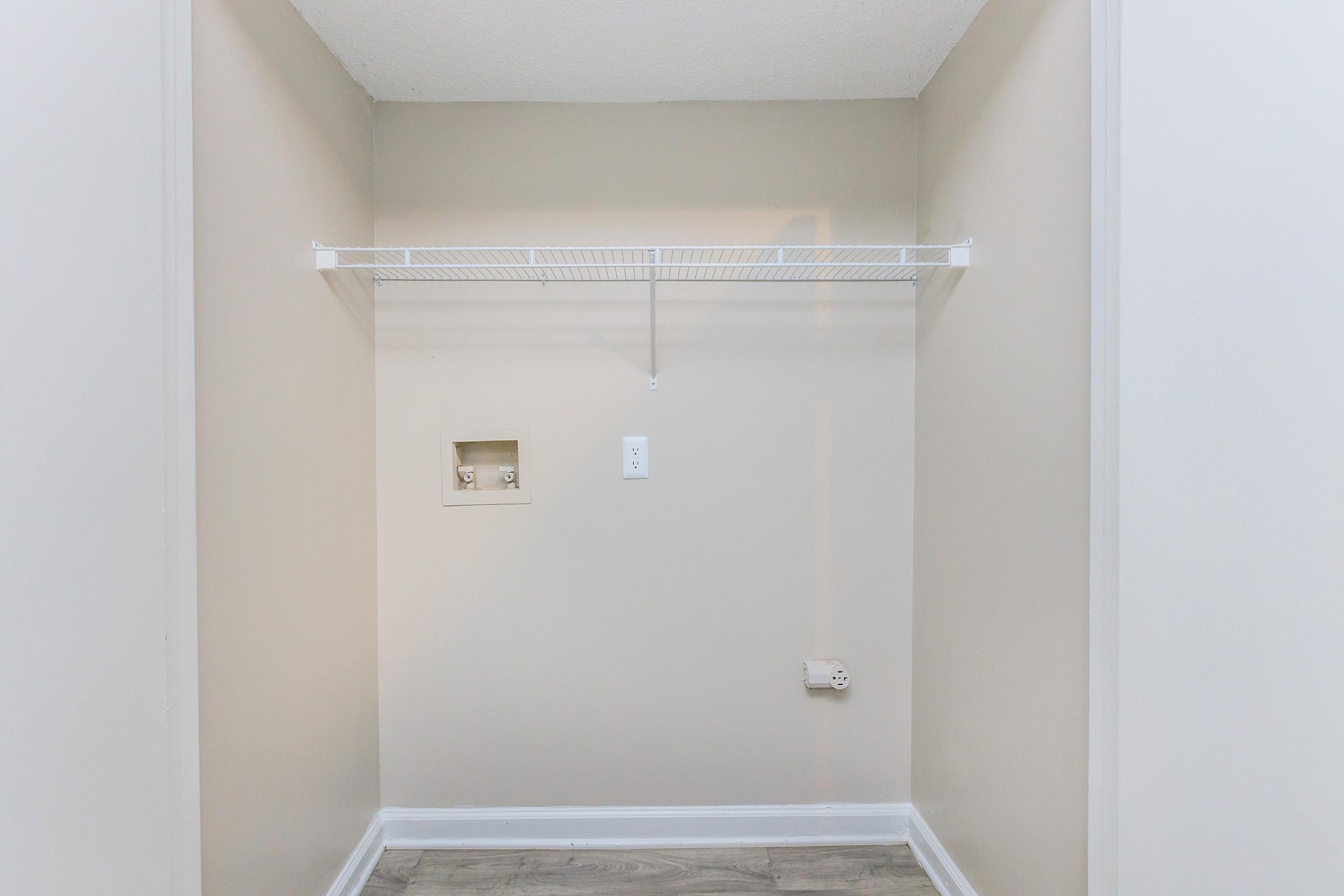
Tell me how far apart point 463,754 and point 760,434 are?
1.28 meters

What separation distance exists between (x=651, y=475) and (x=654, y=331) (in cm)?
42

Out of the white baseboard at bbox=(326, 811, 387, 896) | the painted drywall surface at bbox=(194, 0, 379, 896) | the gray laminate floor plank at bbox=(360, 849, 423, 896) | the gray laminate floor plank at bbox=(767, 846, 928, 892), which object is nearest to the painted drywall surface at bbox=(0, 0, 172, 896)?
the painted drywall surface at bbox=(194, 0, 379, 896)

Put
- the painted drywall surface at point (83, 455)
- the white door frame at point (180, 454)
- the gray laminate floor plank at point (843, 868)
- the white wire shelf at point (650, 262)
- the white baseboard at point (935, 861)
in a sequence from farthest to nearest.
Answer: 1. the white wire shelf at point (650, 262)
2. the gray laminate floor plank at point (843, 868)
3. the white baseboard at point (935, 861)
4. the white door frame at point (180, 454)
5. the painted drywall surface at point (83, 455)

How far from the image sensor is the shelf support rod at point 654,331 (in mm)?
1658

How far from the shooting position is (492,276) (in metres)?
1.67

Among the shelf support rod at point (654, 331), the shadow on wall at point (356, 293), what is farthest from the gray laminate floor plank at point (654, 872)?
the shadow on wall at point (356, 293)

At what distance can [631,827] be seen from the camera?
170 centimetres

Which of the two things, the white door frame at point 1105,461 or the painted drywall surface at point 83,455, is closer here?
the painted drywall surface at point 83,455

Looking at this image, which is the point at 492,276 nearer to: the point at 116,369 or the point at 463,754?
the point at 116,369

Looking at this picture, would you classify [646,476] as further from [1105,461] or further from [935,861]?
[935,861]

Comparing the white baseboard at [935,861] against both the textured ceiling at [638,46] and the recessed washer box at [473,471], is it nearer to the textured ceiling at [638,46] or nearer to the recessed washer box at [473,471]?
the recessed washer box at [473,471]

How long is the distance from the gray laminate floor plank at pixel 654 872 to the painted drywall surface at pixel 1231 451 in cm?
83

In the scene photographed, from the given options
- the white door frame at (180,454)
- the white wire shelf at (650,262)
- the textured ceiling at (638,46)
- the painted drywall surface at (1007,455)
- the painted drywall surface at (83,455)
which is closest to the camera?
the painted drywall surface at (83,455)

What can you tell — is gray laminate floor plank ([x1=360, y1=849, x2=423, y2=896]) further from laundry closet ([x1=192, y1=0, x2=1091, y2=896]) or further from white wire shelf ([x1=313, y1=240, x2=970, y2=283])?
white wire shelf ([x1=313, y1=240, x2=970, y2=283])
